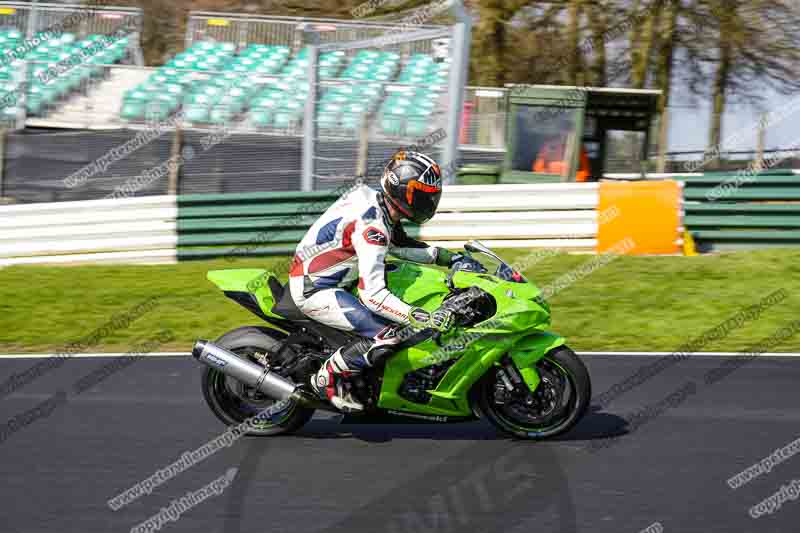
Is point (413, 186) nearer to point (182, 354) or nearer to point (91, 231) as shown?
point (182, 354)

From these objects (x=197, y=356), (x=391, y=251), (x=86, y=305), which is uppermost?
(x=391, y=251)

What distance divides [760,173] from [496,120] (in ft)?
15.0

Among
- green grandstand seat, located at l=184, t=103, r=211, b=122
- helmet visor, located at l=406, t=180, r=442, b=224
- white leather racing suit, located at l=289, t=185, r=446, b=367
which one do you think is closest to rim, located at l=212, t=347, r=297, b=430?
white leather racing suit, located at l=289, t=185, r=446, b=367

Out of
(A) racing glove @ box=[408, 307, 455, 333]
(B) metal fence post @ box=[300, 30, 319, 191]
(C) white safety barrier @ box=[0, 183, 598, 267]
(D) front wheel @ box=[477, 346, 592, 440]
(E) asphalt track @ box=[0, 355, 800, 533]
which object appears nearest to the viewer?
(E) asphalt track @ box=[0, 355, 800, 533]

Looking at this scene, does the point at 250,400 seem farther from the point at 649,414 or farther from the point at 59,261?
the point at 59,261

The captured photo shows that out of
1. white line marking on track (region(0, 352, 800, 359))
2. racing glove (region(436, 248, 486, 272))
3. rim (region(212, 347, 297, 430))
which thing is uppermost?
racing glove (region(436, 248, 486, 272))

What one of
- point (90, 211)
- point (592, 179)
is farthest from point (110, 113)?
point (592, 179)

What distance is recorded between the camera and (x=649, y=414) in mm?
7613

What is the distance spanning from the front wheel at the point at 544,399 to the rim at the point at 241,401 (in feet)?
4.51

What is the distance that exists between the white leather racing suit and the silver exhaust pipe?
0.44m

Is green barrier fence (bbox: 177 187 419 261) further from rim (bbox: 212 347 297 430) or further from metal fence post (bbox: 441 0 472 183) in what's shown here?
rim (bbox: 212 347 297 430)

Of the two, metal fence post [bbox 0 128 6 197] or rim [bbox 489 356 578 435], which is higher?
metal fence post [bbox 0 128 6 197]

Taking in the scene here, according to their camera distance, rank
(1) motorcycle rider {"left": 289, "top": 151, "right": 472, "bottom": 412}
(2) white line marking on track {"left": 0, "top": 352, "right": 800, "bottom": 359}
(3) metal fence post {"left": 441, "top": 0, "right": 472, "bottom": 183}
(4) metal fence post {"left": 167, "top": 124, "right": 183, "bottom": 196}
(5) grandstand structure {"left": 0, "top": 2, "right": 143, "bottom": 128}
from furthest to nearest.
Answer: (5) grandstand structure {"left": 0, "top": 2, "right": 143, "bottom": 128}, (4) metal fence post {"left": 167, "top": 124, "right": 183, "bottom": 196}, (3) metal fence post {"left": 441, "top": 0, "right": 472, "bottom": 183}, (2) white line marking on track {"left": 0, "top": 352, "right": 800, "bottom": 359}, (1) motorcycle rider {"left": 289, "top": 151, "right": 472, "bottom": 412}

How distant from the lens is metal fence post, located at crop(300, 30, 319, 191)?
50.5 ft
